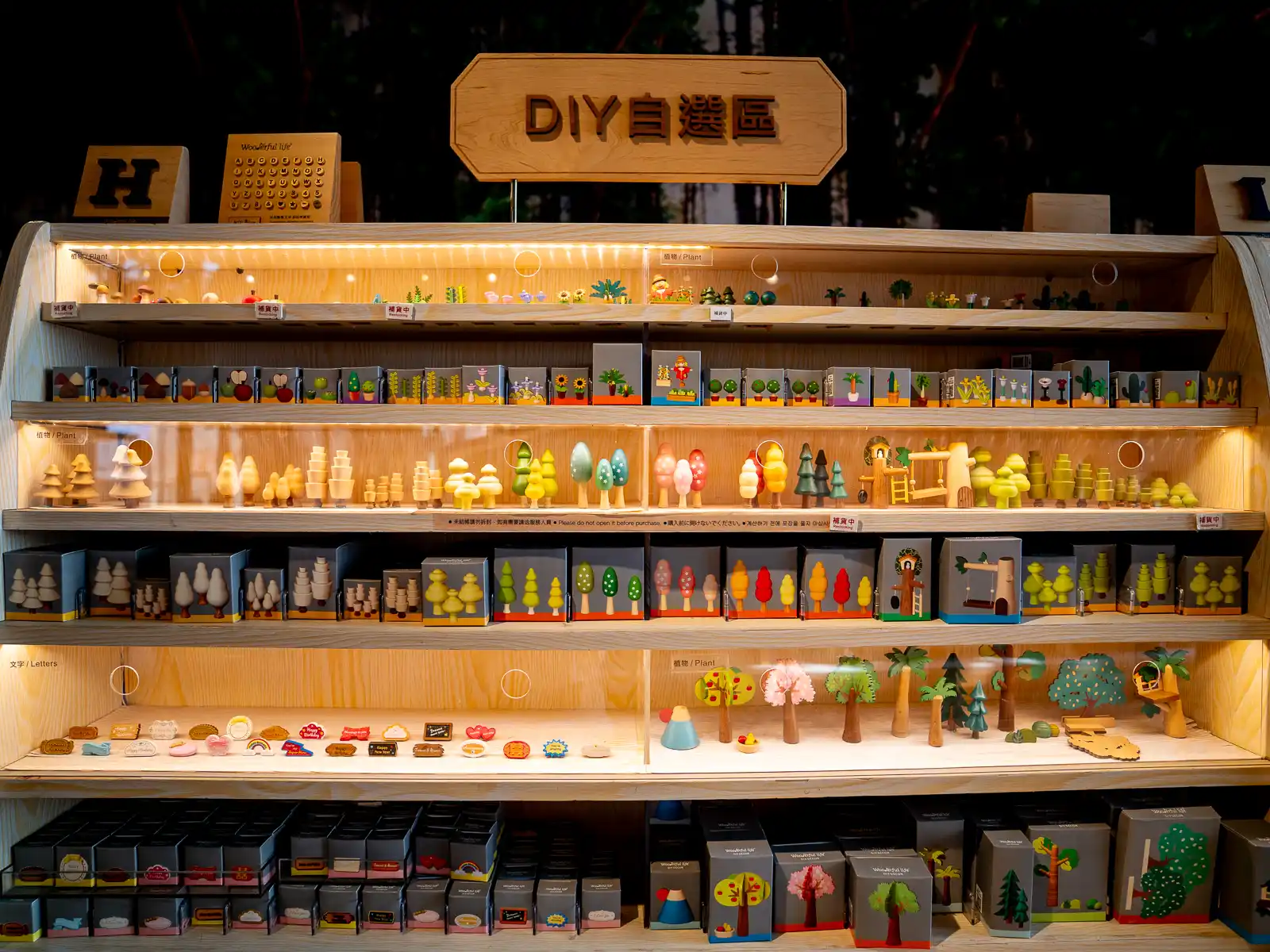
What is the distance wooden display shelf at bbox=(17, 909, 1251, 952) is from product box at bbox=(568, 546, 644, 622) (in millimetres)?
1030

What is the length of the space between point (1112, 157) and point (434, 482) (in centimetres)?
310

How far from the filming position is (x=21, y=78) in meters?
3.36

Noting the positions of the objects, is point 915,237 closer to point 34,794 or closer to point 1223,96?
point 1223,96

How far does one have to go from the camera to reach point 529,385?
275 centimetres

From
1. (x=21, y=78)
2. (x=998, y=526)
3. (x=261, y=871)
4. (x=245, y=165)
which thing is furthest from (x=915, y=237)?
(x=21, y=78)

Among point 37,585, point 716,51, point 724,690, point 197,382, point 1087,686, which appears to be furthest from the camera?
point 716,51

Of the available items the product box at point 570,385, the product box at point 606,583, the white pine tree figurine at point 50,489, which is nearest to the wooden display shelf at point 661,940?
the product box at point 606,583

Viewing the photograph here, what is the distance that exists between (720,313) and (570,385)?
563mm

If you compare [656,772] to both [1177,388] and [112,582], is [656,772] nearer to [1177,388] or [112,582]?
[112,582]

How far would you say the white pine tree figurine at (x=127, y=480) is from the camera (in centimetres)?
279

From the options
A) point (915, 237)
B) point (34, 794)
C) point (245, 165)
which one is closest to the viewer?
point (34, 794)

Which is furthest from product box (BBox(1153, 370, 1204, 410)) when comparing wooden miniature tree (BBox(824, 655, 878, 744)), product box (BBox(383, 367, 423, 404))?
product box (BBox(383, 367, 423, 404))

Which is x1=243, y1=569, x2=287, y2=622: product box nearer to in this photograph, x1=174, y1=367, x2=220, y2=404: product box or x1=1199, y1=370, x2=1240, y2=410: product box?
x1=174, y1=367, x2=220, y2=404: product box

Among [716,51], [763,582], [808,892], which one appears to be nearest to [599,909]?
[808,892]
